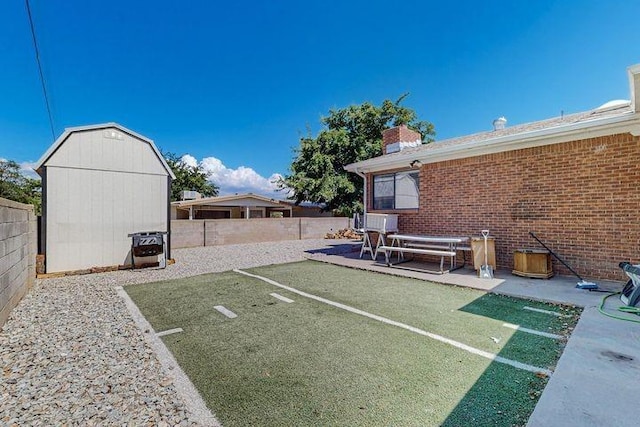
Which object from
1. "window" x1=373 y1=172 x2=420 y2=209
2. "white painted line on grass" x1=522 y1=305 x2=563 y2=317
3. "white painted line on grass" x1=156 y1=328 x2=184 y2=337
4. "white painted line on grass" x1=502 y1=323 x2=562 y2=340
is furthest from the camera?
"window" x1=373 y1=172 x2=420 y2=209

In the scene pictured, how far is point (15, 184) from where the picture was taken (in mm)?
24891

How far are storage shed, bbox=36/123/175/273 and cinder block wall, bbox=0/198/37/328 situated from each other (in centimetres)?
107

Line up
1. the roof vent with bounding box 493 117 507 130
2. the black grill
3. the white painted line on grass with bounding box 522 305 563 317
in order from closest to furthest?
1. the white painted line on grass with bounding box 522 305 563 317
2. the black grill
3. the roof vent with bounding box 493 117 507 130

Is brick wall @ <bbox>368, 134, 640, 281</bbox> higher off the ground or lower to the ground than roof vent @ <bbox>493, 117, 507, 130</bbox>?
lower

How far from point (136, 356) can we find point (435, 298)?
4.27 metres

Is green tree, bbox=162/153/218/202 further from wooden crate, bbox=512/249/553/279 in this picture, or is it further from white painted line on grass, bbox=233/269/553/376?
wooden crate, bbox=512/249/553/279

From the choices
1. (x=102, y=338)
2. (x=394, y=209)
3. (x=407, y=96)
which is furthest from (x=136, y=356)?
(x=407, y=96)

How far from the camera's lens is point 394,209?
912 centimetres

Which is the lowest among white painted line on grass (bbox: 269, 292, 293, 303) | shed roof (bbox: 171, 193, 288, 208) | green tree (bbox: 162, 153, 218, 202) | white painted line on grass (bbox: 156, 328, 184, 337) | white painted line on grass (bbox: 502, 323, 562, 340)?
white painted line on grass (bbox: 156, 328, 184, 337)

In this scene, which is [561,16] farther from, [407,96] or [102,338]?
[407,96]

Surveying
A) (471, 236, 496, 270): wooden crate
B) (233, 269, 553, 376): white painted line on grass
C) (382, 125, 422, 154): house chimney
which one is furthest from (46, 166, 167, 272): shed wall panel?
(471, 236, 496, 270): wooden crate

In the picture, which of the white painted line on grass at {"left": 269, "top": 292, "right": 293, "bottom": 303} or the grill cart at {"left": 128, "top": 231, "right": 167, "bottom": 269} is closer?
the white painted line on grass at {"left": 269, "top": 292, "right": 293, "bottom": 303}

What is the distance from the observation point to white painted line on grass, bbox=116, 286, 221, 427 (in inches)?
79.2

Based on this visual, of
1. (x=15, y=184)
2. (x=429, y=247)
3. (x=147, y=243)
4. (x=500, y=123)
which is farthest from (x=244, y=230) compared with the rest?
(x=15, y=184)
